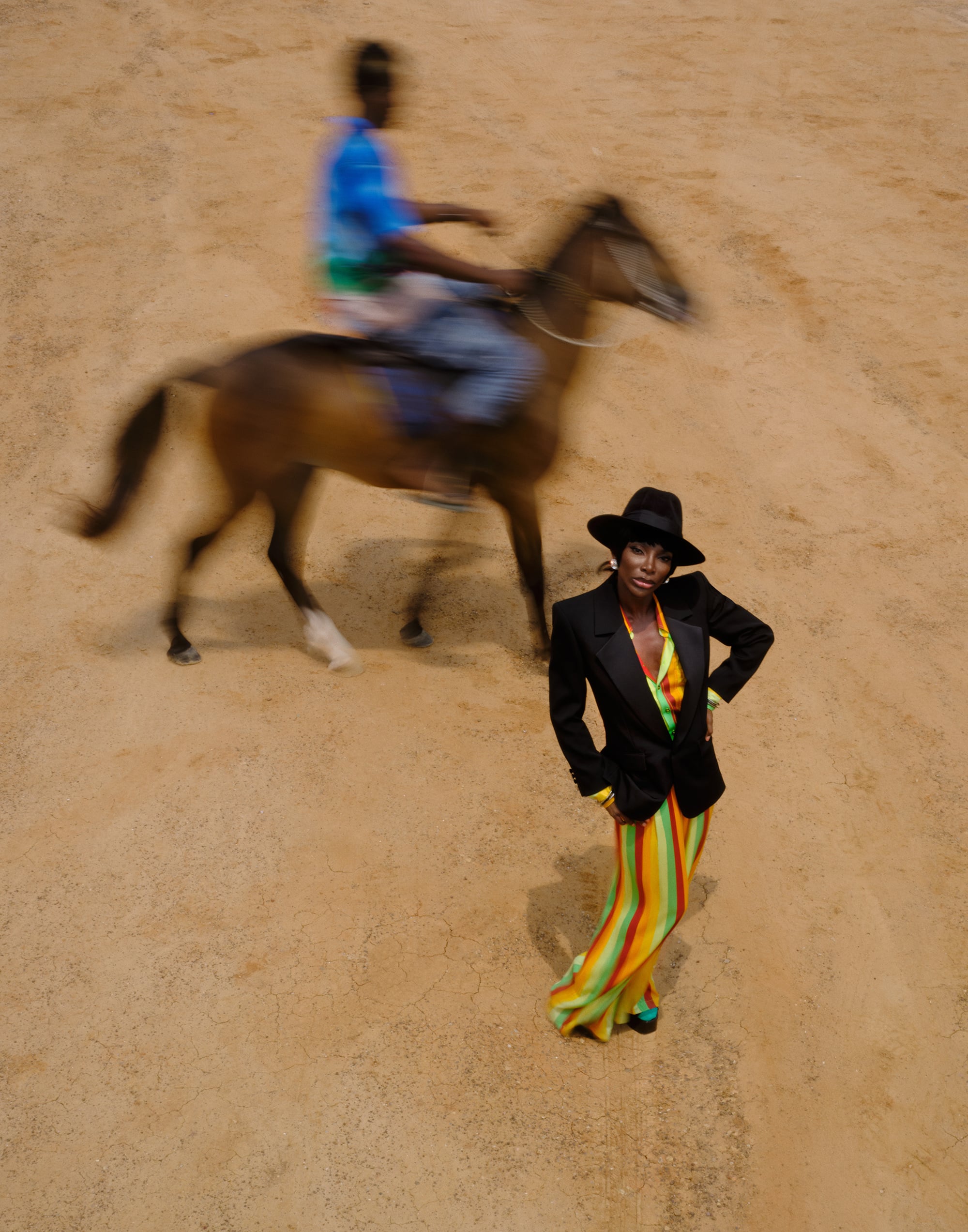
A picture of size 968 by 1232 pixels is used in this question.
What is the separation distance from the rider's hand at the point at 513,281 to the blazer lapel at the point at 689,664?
2.53 m

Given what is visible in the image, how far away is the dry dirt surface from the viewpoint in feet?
12.1

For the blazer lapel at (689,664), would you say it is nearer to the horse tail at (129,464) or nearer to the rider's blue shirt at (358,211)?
the rider's blue shirt at (358,211)

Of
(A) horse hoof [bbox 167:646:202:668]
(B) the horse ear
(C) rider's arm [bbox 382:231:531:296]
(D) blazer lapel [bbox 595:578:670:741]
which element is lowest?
(A) horse hoof [bbox 167:646:202:668]

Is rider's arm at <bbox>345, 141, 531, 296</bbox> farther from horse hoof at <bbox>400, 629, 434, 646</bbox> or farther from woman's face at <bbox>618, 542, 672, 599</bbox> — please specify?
woman's face at <bbox>618, 542, 672, 599</bbox>

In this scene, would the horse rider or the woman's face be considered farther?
the horse rider

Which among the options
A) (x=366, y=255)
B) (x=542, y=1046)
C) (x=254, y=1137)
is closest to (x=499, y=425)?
(x=366, y=255)

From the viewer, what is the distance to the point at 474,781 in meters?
5.07

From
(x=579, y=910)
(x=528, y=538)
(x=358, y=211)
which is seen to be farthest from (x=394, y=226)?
(x=579, y=910)

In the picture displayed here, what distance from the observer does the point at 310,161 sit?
10742 mm

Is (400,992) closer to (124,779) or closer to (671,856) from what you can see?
(671,856)

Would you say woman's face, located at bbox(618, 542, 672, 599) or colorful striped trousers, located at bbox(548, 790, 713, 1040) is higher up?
woman's face, located at bbox(618, 542, 672, 599)

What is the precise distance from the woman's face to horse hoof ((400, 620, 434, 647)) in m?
2.87

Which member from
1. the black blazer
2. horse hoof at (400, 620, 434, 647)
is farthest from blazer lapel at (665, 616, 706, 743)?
horse hoof at (400, 620, 434, 647)

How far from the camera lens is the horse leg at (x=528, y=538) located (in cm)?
542
